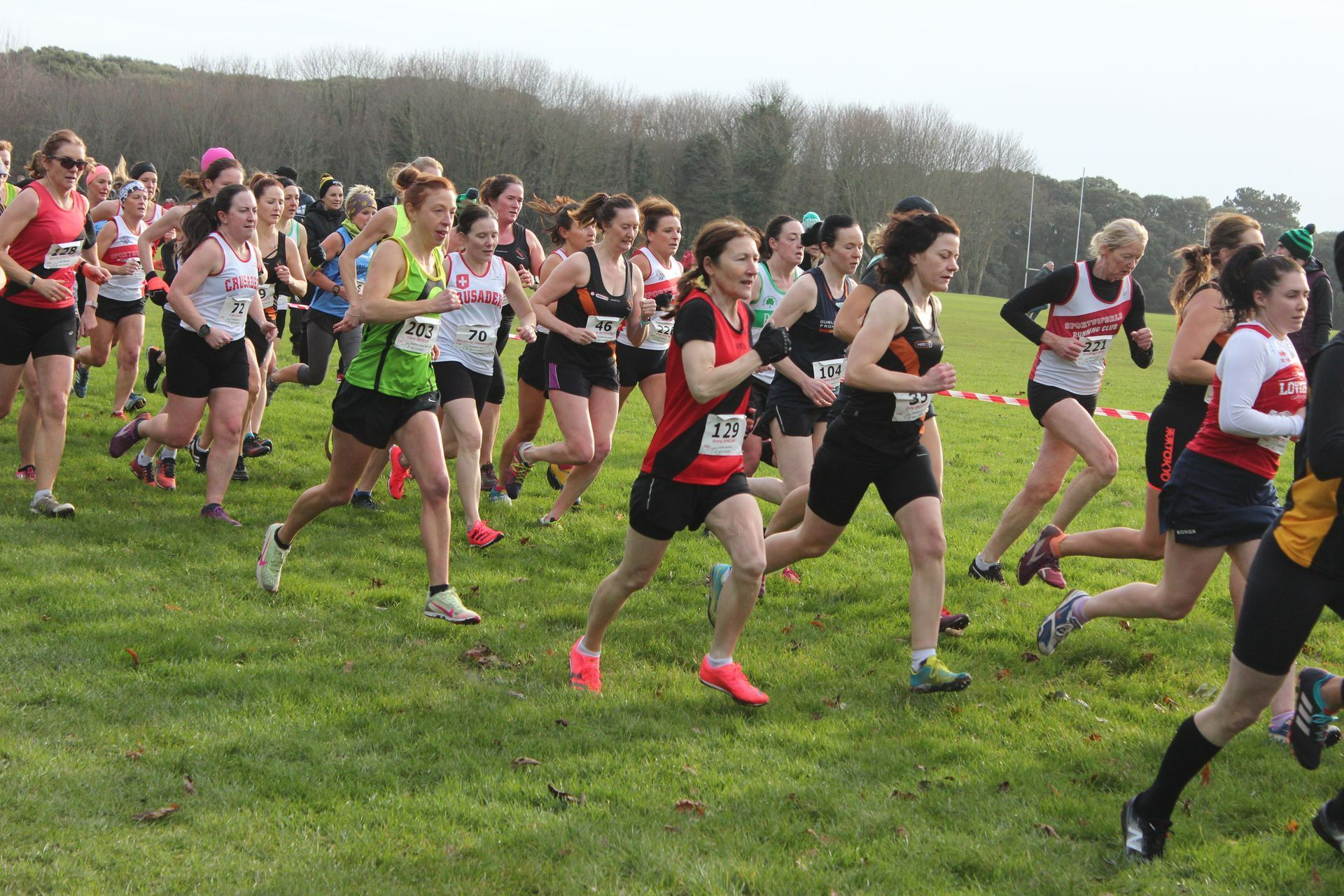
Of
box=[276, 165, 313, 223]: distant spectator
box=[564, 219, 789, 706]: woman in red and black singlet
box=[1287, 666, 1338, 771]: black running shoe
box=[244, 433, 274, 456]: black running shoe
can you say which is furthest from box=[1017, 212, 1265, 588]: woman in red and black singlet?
box=[276, 165, 313, 223]: distant spectator

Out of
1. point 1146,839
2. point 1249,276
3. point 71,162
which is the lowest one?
point 1146,839

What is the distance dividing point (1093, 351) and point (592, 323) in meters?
3.16

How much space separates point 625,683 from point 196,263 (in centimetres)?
421

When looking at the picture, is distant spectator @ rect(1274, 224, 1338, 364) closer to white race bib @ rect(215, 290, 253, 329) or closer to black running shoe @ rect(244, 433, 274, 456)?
white race bib @ rect(215, 290, 253, 329)

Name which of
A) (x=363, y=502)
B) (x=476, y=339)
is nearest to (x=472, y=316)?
(x=476, y=339)

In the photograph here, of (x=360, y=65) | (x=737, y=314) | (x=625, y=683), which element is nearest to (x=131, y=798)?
(x=625, y=683)

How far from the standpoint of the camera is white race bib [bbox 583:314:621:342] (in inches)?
324

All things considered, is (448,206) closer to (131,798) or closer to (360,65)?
(131,798)

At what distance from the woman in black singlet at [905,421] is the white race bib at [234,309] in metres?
4.28

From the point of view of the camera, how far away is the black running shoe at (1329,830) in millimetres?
4082

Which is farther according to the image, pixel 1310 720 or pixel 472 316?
pixel 472 316

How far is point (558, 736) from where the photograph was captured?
5066 mm

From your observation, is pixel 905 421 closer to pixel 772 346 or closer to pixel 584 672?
pixel 772 346

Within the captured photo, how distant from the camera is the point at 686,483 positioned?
5.26m
